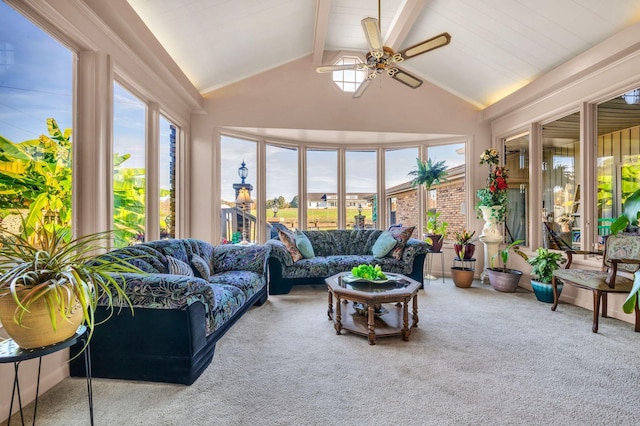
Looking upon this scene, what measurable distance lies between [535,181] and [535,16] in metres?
2.22

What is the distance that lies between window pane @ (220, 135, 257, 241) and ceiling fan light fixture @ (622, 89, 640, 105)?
16.0 ft

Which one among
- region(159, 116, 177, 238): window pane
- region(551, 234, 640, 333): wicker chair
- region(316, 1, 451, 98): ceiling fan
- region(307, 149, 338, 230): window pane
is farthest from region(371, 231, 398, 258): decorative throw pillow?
region(159, 116, 177, 238): window pane

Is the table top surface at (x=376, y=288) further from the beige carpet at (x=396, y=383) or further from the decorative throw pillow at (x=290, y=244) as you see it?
the decorative throw pillow at (x=290, y=244)

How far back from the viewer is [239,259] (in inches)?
134

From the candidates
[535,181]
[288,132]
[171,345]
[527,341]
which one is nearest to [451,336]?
[527,341]

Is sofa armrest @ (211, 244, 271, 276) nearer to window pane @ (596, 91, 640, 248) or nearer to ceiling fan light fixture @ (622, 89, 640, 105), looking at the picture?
window pane @ (596, 91, 640, 248)

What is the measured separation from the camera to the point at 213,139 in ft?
15.4

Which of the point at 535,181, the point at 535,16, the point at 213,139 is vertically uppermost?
the point at 535,16

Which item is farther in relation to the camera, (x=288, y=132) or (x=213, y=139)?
(x=288, y=132)

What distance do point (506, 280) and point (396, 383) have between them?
3064 mm

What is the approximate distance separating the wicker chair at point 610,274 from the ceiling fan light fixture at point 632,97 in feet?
4.87

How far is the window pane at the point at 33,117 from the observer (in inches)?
70.9

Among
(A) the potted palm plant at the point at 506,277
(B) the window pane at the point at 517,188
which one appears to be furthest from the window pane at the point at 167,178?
(B) the window pane at the point at 517,188

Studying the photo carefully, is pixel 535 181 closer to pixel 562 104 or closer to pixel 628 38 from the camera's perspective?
pixel 562 104
